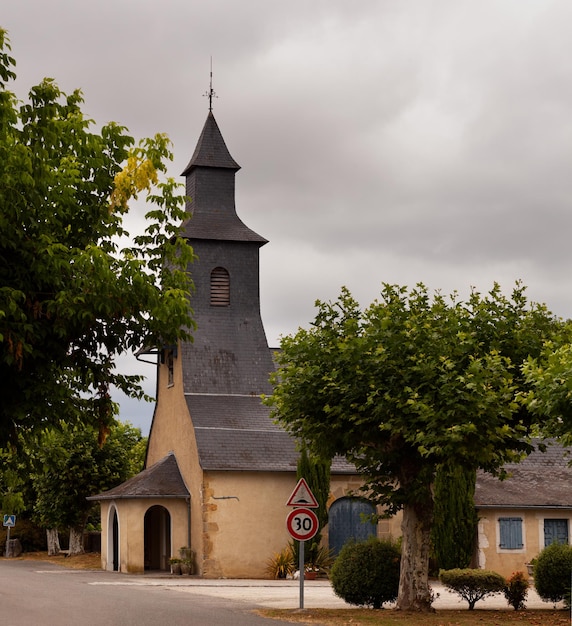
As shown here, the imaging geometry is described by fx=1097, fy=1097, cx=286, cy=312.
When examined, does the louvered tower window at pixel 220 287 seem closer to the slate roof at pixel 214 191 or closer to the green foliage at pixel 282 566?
the slate roof at pixel 214 191

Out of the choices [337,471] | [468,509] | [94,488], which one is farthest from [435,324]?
[94,488]

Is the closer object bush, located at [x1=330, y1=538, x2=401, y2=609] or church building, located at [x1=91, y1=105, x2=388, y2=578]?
bush, located at [x1=330, y1=538, x2=401, y2=609]

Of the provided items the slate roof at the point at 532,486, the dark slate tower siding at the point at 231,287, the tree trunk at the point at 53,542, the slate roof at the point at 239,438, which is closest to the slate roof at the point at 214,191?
the dark slate tower siding at the point at 231,287

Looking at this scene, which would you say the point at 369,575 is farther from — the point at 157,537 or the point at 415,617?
the point at 157,537

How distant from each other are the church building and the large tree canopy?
63.4ft

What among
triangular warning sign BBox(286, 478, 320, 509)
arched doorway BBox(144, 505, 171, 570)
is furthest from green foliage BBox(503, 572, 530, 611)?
arched doorway BBox(144, 505, 171, 570)

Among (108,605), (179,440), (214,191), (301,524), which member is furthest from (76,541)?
(301,524)

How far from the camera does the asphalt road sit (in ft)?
59.0

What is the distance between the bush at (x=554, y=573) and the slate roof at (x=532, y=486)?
10.5 metres

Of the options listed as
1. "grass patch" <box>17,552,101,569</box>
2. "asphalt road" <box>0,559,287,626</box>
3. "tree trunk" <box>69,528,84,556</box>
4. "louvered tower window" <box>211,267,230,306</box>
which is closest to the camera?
"asphalt road" <box>0,559,287,626</box>

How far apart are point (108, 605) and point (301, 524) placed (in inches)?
173

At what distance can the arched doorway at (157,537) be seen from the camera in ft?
133

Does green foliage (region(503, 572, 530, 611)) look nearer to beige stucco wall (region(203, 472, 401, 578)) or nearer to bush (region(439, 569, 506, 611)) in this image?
bush (region(439, 569, 506, 611))

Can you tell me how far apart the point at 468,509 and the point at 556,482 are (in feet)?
13.6
